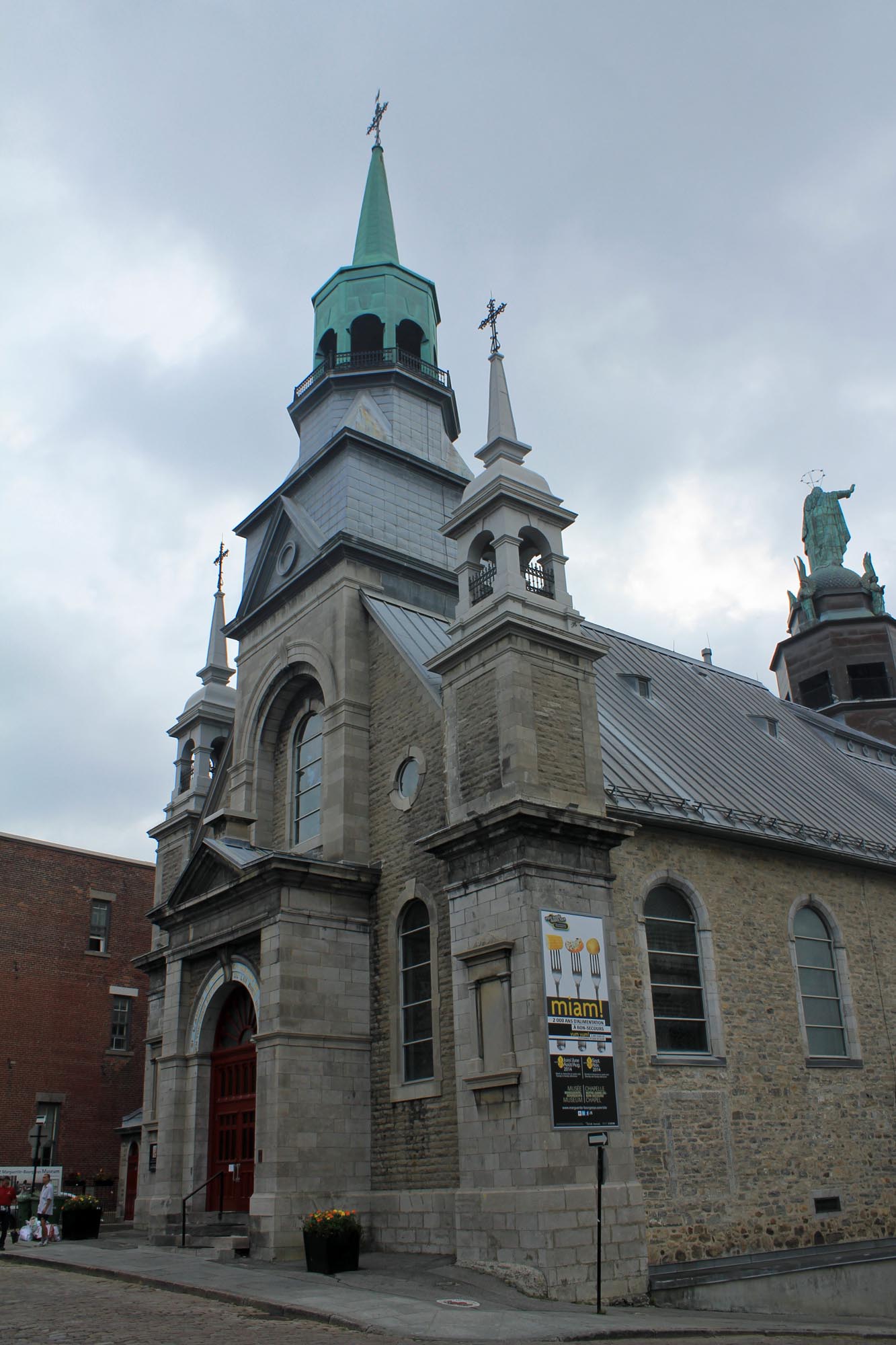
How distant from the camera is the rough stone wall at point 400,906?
17.4m

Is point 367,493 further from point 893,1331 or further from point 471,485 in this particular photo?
point 893,1331

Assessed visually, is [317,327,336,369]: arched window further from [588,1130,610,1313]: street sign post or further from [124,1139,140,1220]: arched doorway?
[124,1139,140,1220]: arched doorway

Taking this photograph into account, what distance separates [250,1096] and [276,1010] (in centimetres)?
264

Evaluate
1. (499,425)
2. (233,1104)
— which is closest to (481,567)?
(499,425)

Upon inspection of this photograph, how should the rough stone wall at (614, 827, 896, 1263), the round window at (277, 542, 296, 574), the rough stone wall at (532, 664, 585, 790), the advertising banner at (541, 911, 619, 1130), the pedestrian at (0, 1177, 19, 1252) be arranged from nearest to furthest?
the advertising banner at (541, 911, 619, 1130) → the rough stone wall at (614, 827, 896, 1263) → the rough stone wall at (532, 664, 585, 790) → the pedestrian at (0, 1177, 19, 1252) → the round window at (277, 542, 296, 574)

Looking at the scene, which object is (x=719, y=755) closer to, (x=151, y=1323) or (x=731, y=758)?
(x=731, y=758)

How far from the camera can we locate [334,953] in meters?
19.1

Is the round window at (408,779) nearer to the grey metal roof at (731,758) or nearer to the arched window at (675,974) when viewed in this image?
the grey metal roof at (731,758)

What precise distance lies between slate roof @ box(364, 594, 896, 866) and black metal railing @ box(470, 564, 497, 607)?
2.59 feet

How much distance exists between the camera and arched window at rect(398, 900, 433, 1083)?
1838cm

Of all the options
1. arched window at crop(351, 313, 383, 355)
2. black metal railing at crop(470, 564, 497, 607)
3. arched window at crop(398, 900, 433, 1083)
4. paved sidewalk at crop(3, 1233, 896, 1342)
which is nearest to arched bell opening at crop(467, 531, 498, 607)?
black metal railing at crop(470, 564, 497, 607)

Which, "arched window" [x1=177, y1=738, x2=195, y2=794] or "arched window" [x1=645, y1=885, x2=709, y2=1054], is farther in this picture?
"arched window" [x1=177, y1=738, x2=195, y2=794]

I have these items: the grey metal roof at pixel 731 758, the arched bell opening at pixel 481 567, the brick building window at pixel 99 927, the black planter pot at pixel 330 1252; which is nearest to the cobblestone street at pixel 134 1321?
the black planter pot at pixel 330 1252

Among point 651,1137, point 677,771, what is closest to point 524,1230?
point 651,1137
